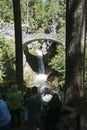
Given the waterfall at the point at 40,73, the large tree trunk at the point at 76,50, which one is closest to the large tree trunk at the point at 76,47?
the large tree trunk at the point at 76,50

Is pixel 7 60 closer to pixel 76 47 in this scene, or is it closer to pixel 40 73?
Result: pixel 40 73

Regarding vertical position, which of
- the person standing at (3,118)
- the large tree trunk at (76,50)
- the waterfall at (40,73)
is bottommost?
the waterfall at (40,73)

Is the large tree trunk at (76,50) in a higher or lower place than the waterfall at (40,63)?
higher

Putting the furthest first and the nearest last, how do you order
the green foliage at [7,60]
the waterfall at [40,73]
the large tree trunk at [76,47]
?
1. the waterfall at [40,73]
2. the green foliage at [7,60]
3. the large tree trunk at [76,47]

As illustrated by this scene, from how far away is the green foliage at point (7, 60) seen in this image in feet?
109

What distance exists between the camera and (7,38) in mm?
43188

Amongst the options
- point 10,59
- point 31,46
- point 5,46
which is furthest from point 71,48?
point 31,46

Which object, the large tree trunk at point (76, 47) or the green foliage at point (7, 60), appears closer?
the large tree trunk at point (76, 47)

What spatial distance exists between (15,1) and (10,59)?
844 inches

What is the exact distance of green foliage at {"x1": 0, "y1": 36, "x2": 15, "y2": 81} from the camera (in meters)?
33.3

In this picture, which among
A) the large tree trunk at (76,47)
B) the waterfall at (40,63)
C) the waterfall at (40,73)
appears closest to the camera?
the large tree trunk at (76,47)

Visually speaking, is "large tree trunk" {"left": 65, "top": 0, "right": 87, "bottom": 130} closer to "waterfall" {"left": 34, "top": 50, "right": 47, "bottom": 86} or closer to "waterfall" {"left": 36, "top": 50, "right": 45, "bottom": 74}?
"waterfall" {"left": 34, "top": 50, "right": 47, "bottom": 86}

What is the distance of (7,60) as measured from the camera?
114ft

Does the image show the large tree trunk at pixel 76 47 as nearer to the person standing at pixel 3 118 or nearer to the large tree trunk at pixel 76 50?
the large tree trunk at pixel 76 50
